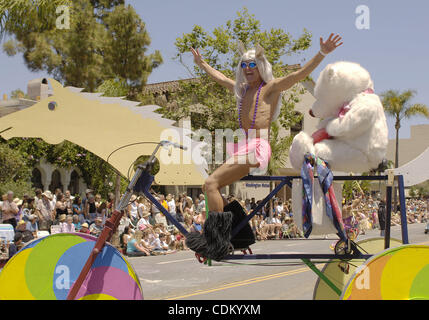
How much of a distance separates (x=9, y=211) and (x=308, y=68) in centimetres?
899

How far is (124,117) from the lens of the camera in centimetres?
429

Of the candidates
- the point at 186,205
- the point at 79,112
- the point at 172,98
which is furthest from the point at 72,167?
the point at 79,112

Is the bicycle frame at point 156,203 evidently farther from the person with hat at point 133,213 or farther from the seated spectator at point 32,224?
the person with hat at point 133,213

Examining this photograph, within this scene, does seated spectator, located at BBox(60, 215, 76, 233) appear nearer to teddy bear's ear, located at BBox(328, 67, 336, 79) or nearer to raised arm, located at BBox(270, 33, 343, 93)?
raised arm, located at BBox(270, 33, 343, 93)

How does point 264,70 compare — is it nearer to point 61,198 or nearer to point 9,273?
point 9,273

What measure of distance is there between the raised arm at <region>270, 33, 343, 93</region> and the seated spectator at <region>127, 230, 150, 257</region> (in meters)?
9.43

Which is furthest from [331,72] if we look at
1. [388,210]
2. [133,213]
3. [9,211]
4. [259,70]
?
[133,213]

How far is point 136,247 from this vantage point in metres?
12.8

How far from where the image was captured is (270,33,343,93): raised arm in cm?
372

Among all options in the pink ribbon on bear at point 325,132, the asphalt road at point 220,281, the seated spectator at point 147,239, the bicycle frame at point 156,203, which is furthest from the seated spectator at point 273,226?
the pink ribbon on bear at point 325,132

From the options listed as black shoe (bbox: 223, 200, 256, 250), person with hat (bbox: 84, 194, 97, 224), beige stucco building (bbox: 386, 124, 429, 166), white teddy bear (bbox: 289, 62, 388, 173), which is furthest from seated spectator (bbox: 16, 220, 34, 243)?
beige stucco building (bbox: 386, 124, 429, 166)
